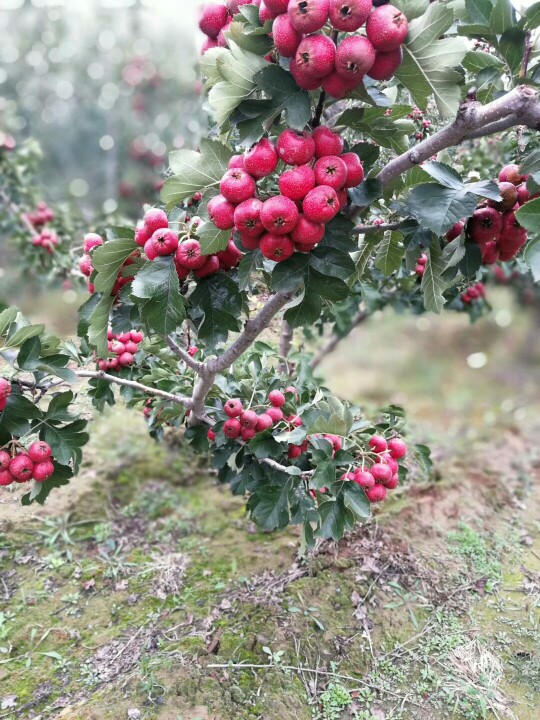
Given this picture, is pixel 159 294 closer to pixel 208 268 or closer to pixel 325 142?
pixel 208 268

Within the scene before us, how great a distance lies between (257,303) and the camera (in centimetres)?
201

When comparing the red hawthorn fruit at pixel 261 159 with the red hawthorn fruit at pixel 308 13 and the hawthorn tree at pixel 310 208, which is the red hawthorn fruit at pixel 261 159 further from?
the red hawthorn fruit at pixel 308 13

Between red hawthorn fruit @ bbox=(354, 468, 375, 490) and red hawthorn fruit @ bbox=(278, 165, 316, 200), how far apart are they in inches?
37.6

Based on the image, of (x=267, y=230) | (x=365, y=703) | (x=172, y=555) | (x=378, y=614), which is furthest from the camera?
(x=172, y=555)

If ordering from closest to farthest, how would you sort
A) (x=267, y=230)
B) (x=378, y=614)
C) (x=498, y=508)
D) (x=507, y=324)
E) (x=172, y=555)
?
(x=267, y=230) → (x=378, y=614) → (x=172, y=555) → (x=498, y=508) → (x=507, y=324)

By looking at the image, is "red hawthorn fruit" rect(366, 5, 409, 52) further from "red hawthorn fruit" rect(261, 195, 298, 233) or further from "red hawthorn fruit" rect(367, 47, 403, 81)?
"red hawthorn fruit" rect(261, 195, 298, 233)

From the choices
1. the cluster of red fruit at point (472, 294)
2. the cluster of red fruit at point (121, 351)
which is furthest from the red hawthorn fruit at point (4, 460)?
the cluster of red fruit at point (472, 294)

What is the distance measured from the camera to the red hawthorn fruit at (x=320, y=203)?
1026mm

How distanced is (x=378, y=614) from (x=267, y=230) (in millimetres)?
1845

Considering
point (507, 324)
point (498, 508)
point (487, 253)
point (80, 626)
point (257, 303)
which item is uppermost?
point (487, 253)

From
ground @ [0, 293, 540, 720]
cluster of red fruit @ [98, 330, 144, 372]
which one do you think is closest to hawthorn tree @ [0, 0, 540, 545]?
cluster of red fruit @ [98, 330, 144, 372]

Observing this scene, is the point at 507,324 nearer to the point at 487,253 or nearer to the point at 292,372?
the point at 292,372

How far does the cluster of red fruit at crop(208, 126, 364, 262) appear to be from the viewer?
1.04 metres

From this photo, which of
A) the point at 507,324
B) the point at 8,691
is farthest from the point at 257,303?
the point at 507,324
